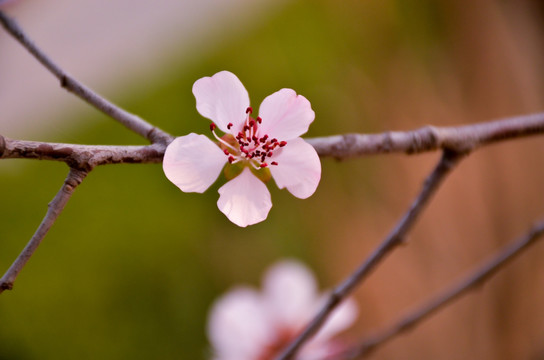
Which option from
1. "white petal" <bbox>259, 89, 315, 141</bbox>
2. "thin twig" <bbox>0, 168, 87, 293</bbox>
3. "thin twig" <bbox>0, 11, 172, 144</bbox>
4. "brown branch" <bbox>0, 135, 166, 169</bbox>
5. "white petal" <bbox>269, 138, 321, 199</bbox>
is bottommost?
"thin twig" <bbox>0, 168, 87, 293</bbox>

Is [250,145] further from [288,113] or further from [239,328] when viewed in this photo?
[239,328]

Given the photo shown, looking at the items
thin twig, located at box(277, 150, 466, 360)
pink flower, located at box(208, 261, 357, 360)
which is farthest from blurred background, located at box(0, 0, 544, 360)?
thin twig, located at box(277, 150, 466, 360)

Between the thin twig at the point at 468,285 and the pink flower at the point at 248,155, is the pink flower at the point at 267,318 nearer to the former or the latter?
the thin twig at the point at 468,285

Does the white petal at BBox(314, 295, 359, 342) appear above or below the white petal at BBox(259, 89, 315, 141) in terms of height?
above

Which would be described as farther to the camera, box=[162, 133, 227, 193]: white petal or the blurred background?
the blurred background

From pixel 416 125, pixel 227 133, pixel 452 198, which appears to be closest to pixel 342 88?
pixel 416 125

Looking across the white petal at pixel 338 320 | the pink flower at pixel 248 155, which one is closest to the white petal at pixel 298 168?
the pink flower at pixel 248 155

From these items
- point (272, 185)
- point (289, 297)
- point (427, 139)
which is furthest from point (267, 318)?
point (427, 139)

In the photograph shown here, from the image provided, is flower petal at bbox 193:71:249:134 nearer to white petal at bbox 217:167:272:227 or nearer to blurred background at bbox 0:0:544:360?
white petal at bbox 217:167:272:227
